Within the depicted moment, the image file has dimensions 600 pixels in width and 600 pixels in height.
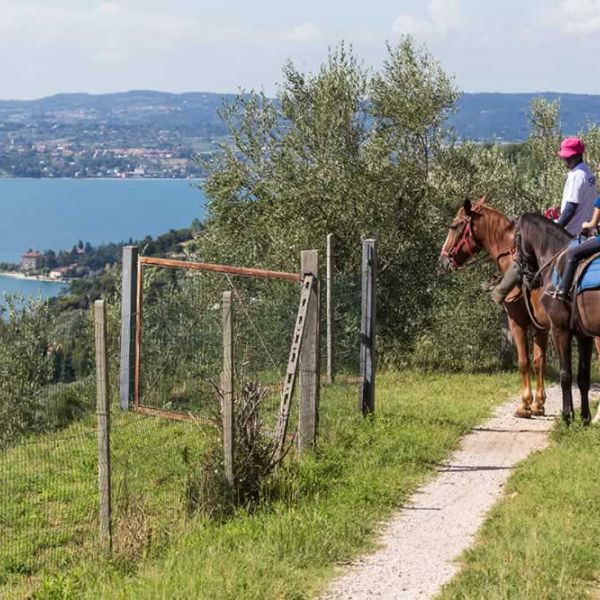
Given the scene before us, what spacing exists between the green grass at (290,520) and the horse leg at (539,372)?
1.10 m

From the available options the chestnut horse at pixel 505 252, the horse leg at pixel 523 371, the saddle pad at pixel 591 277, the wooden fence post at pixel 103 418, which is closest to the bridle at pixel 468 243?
the chestnut horse at pixel 505 252

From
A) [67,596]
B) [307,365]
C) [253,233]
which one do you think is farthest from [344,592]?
[253,233]

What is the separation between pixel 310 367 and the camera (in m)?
11.4

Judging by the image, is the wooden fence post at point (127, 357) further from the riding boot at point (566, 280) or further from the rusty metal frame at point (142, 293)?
the riding boot at point (566, 280)

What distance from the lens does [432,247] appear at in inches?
907

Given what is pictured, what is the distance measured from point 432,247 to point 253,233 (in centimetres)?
450

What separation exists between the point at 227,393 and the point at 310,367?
2197mm

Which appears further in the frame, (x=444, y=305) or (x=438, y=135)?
(x=438, y=135)

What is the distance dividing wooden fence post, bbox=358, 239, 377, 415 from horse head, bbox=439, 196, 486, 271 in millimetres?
2150

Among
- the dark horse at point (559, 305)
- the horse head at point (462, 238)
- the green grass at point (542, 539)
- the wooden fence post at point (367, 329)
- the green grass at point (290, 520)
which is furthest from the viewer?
the horse head at point (462, 238)

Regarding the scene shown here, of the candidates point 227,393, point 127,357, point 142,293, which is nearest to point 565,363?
point 227,393

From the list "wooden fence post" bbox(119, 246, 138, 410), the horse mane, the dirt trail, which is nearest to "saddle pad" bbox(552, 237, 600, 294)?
the horse mane

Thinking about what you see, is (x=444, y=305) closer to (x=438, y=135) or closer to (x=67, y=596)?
(x=438, y=135)

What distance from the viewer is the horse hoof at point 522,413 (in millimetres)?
14633
